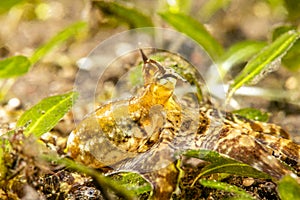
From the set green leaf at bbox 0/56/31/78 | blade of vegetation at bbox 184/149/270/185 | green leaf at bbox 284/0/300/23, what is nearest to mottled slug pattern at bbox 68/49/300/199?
blade of vegetation at bbox 184/149/270/185

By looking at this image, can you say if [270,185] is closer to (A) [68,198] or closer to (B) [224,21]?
(A) [68,198]

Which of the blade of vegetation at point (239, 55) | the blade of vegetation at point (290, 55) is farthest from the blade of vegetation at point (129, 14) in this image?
the blade of vegetation at point (290, 55)

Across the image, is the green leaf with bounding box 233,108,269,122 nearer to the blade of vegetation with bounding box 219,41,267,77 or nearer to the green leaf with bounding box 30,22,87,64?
the blade of vegetation with bounding box 219,41,267,77

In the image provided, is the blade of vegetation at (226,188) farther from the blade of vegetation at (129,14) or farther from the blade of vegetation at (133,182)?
the blade of vegetation at (129,14)

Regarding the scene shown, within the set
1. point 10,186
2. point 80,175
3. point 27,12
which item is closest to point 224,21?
point 27,12

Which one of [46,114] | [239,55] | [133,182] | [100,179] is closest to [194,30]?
[239,55]

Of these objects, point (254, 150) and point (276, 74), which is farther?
point (276, 74)
